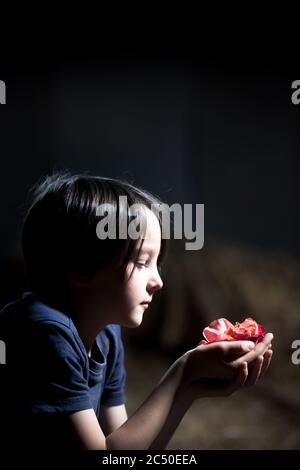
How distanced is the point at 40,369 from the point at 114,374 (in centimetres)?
24

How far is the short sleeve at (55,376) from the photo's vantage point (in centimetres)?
73

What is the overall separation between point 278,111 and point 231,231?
65 centimetres

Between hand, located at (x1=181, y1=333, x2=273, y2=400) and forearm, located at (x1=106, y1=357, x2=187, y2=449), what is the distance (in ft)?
0.05

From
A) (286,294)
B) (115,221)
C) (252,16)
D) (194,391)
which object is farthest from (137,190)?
(252,16)

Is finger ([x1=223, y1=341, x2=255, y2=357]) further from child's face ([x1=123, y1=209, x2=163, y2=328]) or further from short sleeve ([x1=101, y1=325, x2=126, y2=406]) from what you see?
short sleeve ([x1=101, y1=325, x2=126, y2=406])

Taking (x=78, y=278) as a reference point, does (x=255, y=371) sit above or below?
below

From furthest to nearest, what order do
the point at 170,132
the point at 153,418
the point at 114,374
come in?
the point at 170,132 → the point at 114,374 → the point at 153,418

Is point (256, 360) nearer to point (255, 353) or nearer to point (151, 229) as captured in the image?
point (255, 353)

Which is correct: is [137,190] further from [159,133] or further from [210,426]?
[159,133]

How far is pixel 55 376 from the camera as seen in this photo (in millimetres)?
735

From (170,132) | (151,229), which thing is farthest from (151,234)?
(170,132)

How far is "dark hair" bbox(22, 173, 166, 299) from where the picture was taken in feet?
2.57

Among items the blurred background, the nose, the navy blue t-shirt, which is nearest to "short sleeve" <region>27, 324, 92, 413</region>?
the navy blue t-shirt

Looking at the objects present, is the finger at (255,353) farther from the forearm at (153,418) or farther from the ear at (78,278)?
the ear at (78,278)
